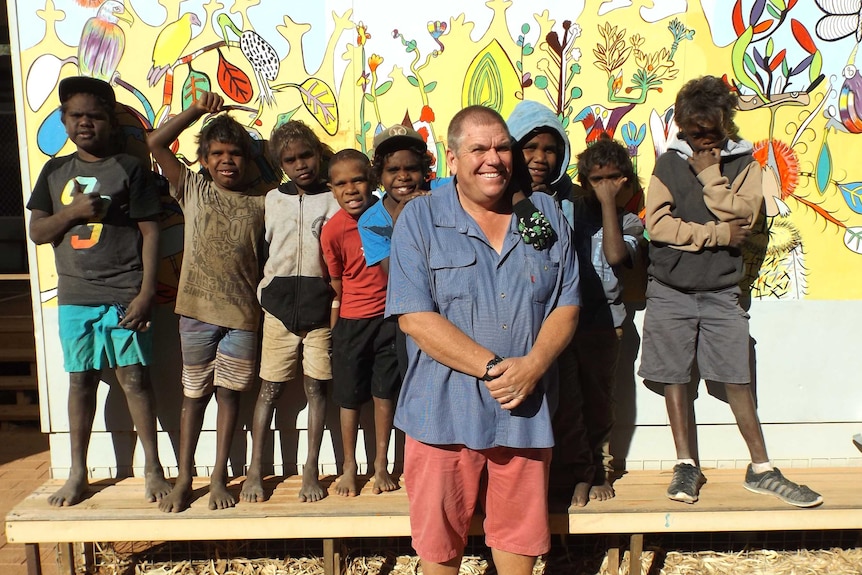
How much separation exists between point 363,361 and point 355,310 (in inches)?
10.0

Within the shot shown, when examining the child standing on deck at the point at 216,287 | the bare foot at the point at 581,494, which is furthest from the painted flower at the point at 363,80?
the bare foot at the point at 581,494

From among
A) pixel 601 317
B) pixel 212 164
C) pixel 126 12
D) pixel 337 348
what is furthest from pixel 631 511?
pixel 126 12

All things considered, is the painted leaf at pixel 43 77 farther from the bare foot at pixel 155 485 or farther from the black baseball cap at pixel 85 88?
the bare foot at pixel 155 485

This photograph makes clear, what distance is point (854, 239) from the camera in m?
3.54

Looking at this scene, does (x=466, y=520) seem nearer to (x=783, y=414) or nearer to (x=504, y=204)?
(x=504, y=204)

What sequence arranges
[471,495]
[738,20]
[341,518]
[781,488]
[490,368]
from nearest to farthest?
[490,368] < [471,495] < [341,518] < [781,488] < [738,20]

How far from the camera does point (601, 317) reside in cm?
316

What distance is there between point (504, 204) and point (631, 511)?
1.60 m

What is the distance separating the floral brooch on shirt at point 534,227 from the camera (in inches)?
94.0

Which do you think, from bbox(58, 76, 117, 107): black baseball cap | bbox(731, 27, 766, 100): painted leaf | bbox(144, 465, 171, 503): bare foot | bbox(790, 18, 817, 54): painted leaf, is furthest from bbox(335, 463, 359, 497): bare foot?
bbox(790, 18, 817, 54): painted leaf

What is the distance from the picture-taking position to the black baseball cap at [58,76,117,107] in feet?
10.3

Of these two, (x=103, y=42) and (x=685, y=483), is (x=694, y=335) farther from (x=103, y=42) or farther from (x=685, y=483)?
(x=103, y=42)

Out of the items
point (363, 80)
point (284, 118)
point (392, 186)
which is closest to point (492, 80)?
point (363, 80)

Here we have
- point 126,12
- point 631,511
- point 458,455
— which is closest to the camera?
point 458,455
